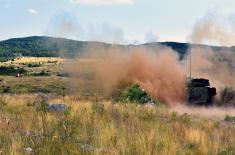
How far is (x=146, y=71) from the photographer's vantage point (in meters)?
45.7

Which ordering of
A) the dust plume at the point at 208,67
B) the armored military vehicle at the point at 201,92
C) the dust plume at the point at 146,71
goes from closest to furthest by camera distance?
the armored military vehicle at the point at 201,92, the dust plume at the point at 146,71, the dust plume at the point at 208,67

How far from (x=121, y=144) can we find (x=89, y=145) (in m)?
0.57

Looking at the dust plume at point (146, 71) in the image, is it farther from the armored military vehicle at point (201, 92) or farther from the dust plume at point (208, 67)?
the dust plume at point (208, 67)

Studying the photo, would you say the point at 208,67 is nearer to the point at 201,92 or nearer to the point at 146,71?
the point at 146,71

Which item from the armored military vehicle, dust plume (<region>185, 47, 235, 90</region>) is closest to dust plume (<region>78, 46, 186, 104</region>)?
the armored military vehicle

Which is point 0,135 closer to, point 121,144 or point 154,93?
point 121,144

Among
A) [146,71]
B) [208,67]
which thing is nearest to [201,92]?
[146,71]

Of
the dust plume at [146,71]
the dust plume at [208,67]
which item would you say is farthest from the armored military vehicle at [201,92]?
the dust plume at [208,67]

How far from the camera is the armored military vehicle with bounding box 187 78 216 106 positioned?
1469 inches

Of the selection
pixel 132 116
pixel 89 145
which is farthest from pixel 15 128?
pixel 132 116

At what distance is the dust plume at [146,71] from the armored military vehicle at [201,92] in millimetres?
1919

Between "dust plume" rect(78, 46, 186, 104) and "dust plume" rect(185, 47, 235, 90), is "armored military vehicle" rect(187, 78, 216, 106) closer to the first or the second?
"dust plume" rect(78, 46, 186, 104)

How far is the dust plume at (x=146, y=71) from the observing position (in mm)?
42375

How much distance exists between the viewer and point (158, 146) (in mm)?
8625
